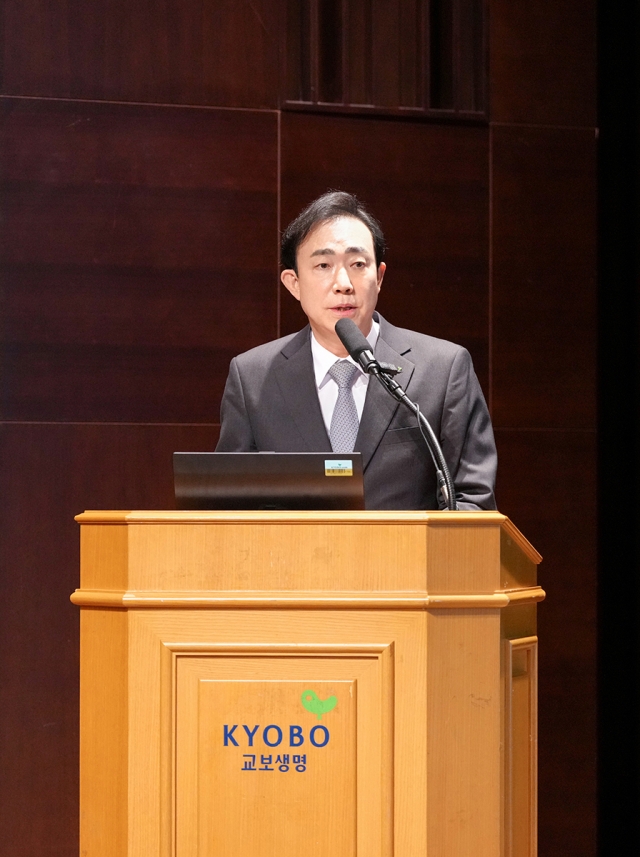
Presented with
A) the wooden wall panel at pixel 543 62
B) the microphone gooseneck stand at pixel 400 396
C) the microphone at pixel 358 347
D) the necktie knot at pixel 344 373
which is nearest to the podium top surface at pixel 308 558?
the microphone gooseneck stand at pixel 400 396

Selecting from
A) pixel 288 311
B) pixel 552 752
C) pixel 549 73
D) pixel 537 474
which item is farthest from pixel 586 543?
pixel 549 73

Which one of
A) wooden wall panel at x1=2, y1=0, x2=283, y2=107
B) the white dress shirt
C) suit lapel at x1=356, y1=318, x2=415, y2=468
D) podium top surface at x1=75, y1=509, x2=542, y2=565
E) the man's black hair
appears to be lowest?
podium top surface at x1=75, y1=509, x2=542, y2=565

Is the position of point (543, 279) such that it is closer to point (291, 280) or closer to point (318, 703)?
point (291, 280)

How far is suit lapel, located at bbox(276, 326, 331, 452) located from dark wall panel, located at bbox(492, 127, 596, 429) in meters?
1.07

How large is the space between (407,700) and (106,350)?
198cm

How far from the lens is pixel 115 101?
3.22 meters

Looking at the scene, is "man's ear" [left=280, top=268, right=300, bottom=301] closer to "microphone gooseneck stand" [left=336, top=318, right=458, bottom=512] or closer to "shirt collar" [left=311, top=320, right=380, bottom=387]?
"shirt collar" [left=311, top=320, right=380, bottom=387]

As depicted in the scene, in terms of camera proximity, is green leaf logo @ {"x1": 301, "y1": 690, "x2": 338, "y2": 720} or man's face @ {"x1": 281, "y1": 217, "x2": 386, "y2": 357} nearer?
green leaf logo @ {"x1": 301, "y1": 690, "x2": 338, "y2": 720}

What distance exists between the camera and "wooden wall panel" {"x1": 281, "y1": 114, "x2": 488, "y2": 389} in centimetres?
331

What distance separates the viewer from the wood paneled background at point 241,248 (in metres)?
3.14

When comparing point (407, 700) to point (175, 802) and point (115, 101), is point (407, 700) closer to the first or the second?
point (175, 802)

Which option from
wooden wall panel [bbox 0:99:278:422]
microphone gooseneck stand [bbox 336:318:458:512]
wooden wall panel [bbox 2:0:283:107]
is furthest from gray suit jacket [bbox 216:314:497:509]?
wooden wall panel [bbox 2:0:283:107]

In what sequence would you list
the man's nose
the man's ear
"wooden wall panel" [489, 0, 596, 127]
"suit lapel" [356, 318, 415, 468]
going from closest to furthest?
"suit lapel" [356, 318, 415, 468] < the man's nose < the man's ear < "wooden wall panel" [489, 0, 596, 127]

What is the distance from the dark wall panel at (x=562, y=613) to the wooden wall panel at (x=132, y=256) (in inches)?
36.6
